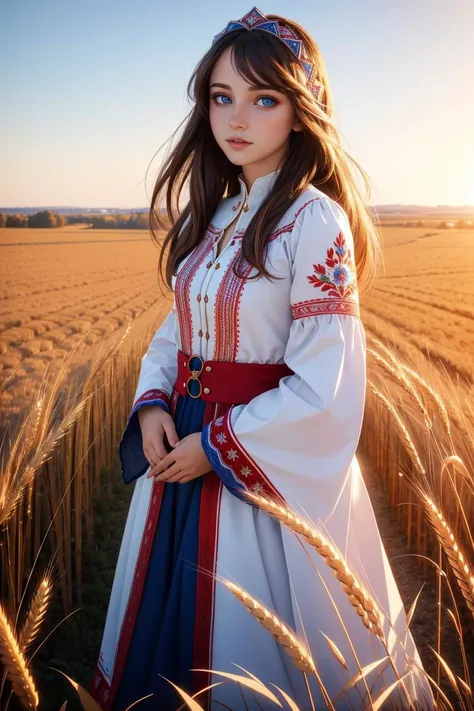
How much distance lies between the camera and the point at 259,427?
1.21 m

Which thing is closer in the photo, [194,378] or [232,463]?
[232,463]

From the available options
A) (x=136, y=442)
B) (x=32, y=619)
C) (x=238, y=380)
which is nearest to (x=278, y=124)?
(x=238, y=380)

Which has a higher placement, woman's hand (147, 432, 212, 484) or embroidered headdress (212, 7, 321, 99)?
embroidered headdress (212, 7, 321, 99)

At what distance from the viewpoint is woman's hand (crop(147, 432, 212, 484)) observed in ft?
4.17

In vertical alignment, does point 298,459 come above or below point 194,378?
below

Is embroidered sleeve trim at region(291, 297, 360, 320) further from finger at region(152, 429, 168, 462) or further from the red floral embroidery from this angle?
finger at region(152, 429, 168, 462)

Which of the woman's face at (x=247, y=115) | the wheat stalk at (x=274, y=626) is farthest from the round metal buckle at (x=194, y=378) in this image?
the wheat stalk at (x=274, y=626)

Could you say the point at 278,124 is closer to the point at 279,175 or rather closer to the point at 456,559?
the point at 279,175

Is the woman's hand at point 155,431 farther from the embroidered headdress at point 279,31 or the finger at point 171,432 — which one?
the embroidered headdress at point 279,31

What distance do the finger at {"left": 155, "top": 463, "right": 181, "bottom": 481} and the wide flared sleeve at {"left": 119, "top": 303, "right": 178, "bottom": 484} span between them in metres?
0.18

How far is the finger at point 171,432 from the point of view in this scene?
137cm

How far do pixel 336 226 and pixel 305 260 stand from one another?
10 centimetres

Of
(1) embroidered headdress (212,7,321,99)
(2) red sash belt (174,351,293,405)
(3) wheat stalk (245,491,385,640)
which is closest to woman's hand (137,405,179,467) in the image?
(2) red sash belt (174,351,293,405)

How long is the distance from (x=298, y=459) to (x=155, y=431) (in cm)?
35
